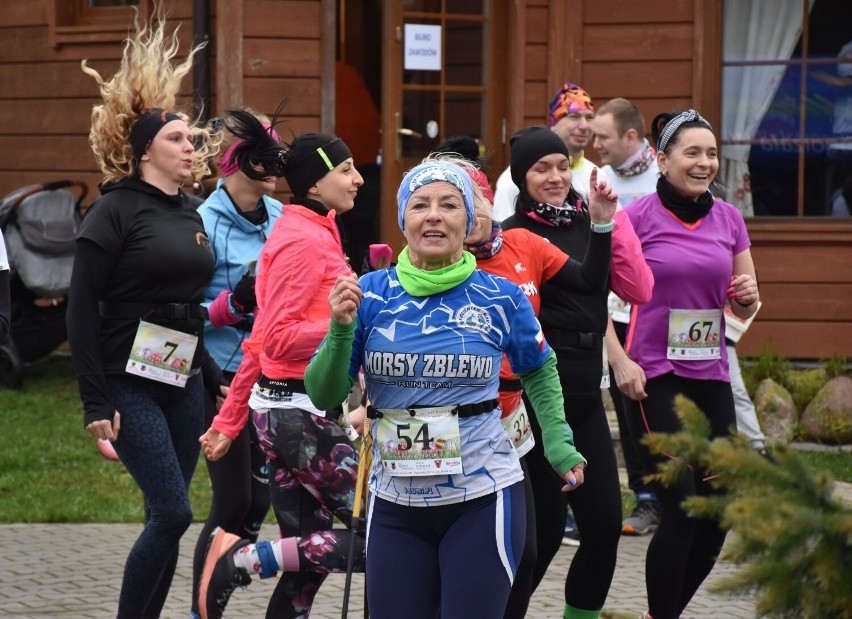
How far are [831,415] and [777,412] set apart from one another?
362 millimetres

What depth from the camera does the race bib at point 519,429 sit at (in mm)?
4484

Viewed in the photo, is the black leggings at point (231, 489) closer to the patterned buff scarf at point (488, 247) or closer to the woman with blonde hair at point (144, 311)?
the woman with blonde hair at point (144, 311)

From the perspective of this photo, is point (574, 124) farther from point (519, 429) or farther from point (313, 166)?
point (519, 429)

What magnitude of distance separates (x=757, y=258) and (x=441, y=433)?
7.05m

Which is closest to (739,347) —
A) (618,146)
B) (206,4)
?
(618,146)

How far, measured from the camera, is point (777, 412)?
9.73 metres

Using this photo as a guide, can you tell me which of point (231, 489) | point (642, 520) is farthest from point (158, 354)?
point (642, 520)

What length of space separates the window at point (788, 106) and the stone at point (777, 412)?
146 cm

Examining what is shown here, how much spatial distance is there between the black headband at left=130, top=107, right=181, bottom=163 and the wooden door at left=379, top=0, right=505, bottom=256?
18.8 ft

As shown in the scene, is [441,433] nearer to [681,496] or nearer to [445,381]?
[445,381]

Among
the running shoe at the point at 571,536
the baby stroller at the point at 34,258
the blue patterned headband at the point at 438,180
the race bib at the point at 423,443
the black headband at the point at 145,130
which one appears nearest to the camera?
the race bib at the point at 423,443

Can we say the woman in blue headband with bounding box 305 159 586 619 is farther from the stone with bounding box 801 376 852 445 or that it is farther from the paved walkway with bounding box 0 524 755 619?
the stone with bounding box 801 376 852 445

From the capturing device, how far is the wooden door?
1079cm

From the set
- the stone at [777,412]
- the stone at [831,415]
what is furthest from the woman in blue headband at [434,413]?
the stone at [831,415]
